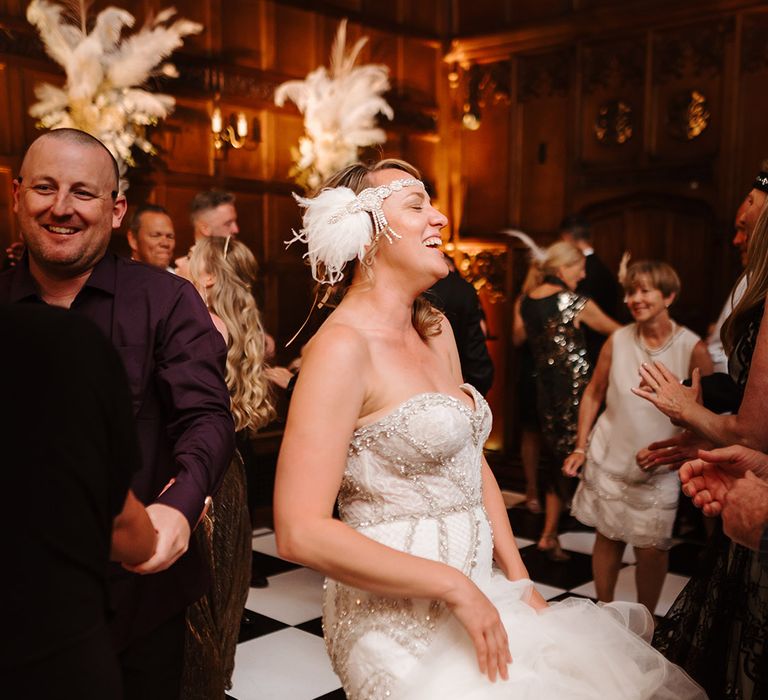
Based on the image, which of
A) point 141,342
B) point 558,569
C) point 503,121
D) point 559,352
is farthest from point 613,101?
point 141,342

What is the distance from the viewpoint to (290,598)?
13.3 ft

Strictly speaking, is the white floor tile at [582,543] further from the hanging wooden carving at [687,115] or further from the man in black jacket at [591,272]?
the hanging wooden carving at [687,115]

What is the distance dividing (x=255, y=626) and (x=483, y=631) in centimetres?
242

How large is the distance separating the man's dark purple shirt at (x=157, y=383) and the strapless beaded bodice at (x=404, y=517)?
1.03ft

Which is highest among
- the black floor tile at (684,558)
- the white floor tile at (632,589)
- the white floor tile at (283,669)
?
the white floor tile at (283,669)

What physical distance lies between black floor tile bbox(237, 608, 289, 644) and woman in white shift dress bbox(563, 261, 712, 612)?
4.60 feet

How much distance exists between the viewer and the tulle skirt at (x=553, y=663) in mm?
1523

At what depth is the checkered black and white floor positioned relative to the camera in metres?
3.17

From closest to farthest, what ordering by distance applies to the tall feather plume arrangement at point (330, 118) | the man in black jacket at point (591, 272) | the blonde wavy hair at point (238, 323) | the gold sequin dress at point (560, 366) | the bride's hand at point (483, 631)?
the bride's hand at point (483, 631) < the blonde wavy hair at point (238, 323) < the gold sequin dress at point (560, 366) < the man in black jacket at point (591, 272) < the tall feather plume arrangement at point (330, 118)

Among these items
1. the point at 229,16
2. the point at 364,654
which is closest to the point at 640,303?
the point at 364,654

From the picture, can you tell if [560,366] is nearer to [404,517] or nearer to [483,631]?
[404,517]

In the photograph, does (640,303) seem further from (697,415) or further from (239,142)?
(239,142)

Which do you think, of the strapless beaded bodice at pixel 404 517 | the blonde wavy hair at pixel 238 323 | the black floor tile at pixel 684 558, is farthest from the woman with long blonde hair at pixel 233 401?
the black floor tile at pixel 684 558

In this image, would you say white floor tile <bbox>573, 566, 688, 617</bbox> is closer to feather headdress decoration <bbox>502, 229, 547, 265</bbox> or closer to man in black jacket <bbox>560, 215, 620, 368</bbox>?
man in black jacket <bbox>560, 215, 620, 368</bbox>
